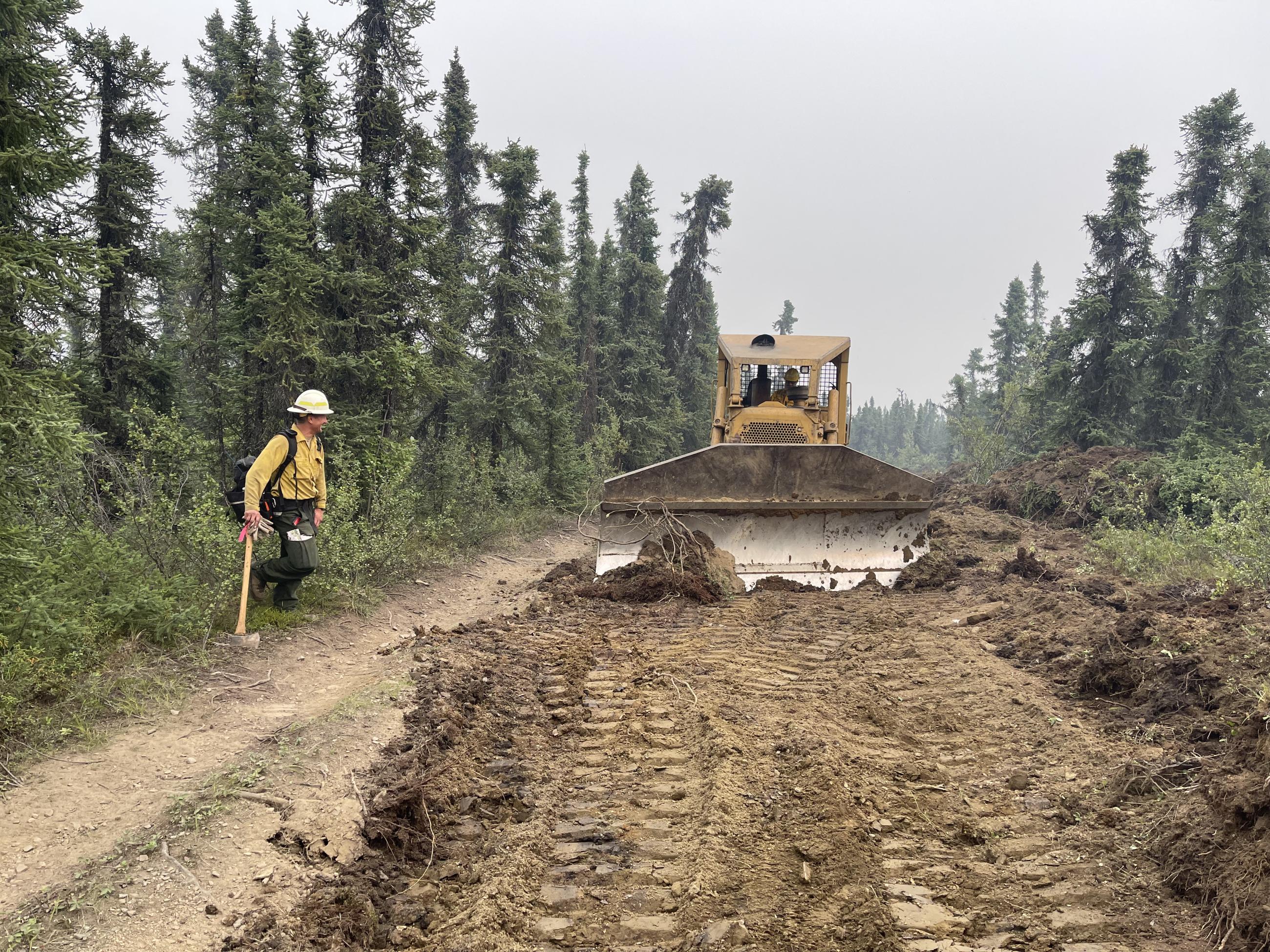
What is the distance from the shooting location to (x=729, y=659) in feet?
20.1

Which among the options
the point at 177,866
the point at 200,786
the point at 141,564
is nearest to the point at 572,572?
the point at 141,564

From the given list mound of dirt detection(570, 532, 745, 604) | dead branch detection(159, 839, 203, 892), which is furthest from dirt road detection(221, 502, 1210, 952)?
mound of dirt detection(570, 532, 745, 604)

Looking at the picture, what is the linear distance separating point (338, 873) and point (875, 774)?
2.73 m

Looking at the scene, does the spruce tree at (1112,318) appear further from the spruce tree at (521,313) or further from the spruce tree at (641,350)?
the spruce tree at (521,313)

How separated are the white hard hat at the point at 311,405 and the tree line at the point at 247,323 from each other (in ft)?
4.05

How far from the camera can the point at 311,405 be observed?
20.4 ft

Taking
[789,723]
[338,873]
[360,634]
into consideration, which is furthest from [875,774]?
[360,634]

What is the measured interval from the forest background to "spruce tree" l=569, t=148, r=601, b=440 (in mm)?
110

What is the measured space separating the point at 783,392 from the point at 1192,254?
2364 centimetres

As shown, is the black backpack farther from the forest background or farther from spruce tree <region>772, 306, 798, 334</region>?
spruce tree <region>772, 306, 798, 334</region>

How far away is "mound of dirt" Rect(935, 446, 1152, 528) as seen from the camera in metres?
17.6

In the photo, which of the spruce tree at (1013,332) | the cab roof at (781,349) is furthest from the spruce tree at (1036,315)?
the cab roof at (781,349)

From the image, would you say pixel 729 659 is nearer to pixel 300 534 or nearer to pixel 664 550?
pixel 664 550

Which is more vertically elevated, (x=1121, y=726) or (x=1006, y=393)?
(x=1006, y=393)
